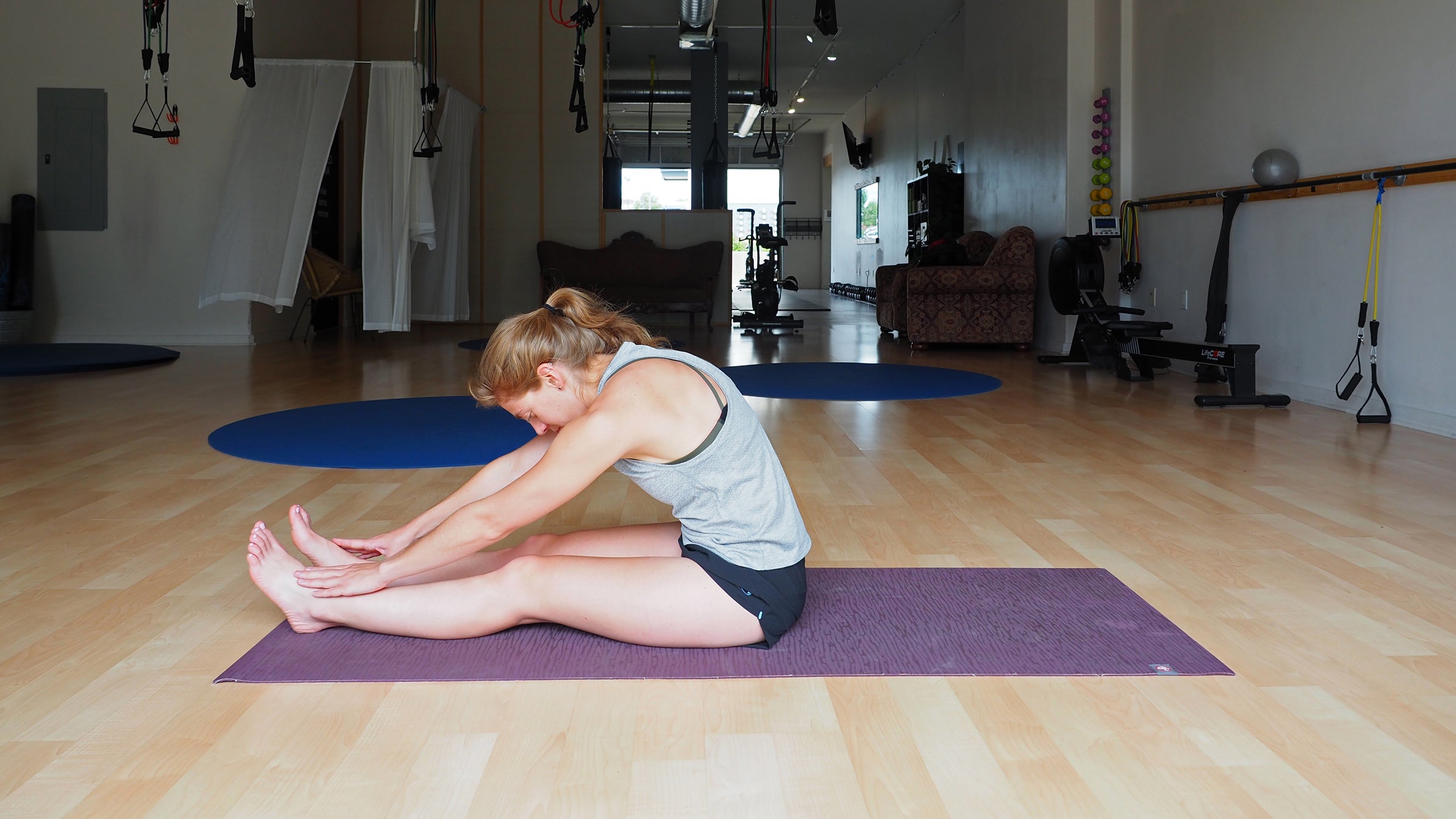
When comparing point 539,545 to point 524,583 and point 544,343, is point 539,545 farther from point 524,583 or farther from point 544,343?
point 544,343

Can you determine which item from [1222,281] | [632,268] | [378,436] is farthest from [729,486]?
[632,268]

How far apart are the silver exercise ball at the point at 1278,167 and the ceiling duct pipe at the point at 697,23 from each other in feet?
20.1

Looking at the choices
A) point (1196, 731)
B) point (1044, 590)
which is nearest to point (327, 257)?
point (1044, 590)

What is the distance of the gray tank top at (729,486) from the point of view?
5.68 ft

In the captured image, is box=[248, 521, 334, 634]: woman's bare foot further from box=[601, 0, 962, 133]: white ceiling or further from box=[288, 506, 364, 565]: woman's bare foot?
box=[601, 0, 962, 133]: white ceiling

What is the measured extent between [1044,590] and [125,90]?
8.32 metres

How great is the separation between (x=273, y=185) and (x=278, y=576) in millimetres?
6407

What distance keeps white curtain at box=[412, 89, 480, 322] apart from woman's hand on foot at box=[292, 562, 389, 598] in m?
7.56

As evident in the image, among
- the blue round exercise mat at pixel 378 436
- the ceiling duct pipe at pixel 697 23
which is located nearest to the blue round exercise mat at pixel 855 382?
the blue round exercise mat at pixel 378 436

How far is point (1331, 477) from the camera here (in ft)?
11.3

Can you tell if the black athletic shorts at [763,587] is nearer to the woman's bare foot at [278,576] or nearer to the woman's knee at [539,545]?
the woman's knee at [539,545]

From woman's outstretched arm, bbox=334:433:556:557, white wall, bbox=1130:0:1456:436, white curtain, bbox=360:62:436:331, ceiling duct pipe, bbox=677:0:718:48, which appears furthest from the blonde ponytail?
ceiling duct pipe, bbox=677:0:718:48

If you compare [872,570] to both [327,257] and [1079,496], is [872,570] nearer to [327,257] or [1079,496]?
[1079,496]

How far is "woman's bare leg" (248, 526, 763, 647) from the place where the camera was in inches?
70.8
